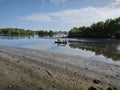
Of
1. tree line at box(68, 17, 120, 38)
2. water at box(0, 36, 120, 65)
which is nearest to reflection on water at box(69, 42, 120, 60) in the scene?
water at box(0, 36, 120, 65)

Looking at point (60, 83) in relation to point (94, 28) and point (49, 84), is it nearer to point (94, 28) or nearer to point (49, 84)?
point (49, 84)

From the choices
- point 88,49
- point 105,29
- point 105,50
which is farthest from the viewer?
point 105,29

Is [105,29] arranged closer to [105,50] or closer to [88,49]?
[88,49]

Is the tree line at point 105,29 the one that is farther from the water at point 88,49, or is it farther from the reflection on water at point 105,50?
the reflection on water at point 105,50

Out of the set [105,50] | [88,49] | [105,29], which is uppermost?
[105,29]

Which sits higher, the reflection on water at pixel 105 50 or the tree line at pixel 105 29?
the tree line at pixel 105 29

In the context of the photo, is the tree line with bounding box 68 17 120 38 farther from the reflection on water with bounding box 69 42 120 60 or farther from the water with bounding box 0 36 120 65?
the reflection on water with bounding box 69 42 120 60

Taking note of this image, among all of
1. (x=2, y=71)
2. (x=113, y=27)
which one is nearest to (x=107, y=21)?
(x=113, y=27)

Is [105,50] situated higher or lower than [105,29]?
lower

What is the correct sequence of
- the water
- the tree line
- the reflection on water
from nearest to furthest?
the water → the reflection on water → the tree line

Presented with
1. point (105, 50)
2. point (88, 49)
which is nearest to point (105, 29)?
point (88, 49)

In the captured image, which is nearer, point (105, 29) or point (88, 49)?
point (88, 49)

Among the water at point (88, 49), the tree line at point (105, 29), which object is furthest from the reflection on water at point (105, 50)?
the tree line at point (105, 29)

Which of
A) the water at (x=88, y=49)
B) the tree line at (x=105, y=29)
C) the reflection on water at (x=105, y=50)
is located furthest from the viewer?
the tree line at (x=105, y=29)
